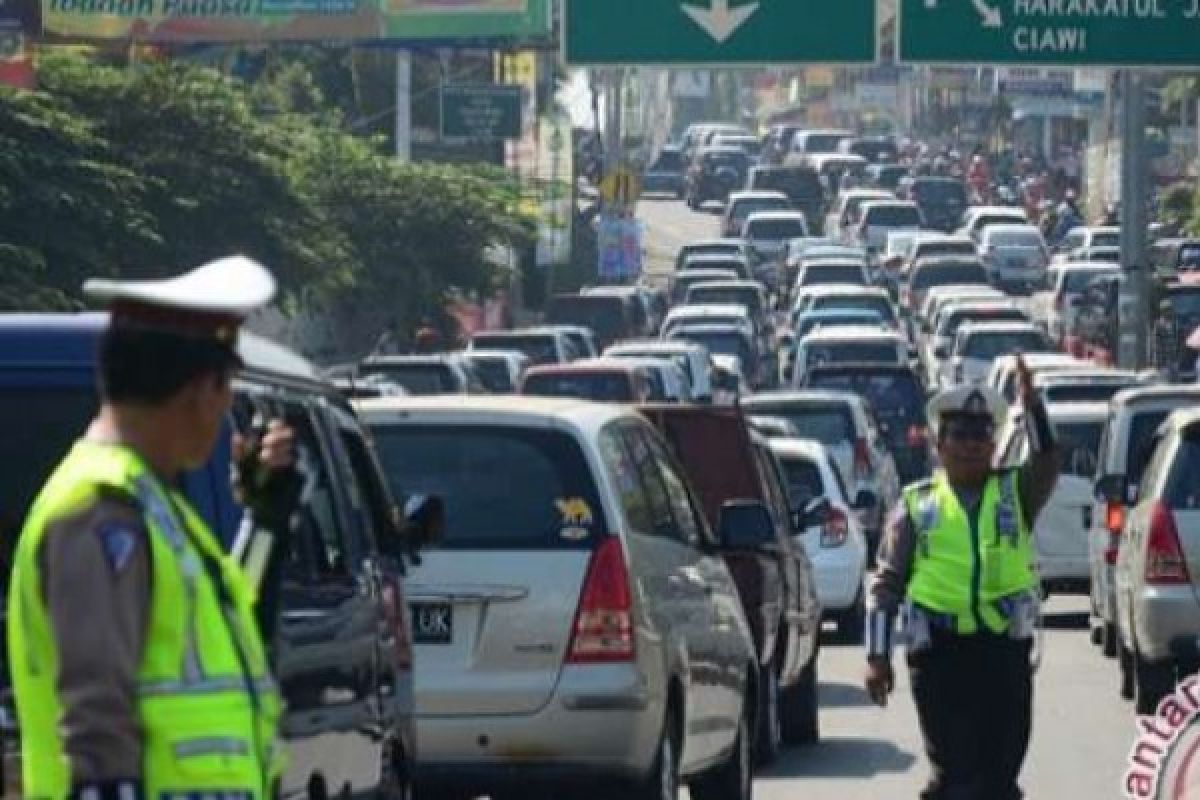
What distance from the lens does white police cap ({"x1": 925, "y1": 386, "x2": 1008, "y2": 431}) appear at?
11.8m

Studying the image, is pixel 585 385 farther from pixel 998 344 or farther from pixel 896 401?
pixel 998 344

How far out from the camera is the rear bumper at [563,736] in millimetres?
13023

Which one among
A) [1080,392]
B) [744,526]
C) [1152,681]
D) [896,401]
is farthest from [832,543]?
[896,401]

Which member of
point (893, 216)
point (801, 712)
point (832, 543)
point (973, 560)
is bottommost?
point (893, 216)

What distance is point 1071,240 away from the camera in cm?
7819

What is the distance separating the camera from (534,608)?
1308cm

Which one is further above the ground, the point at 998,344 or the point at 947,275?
the point at 998,344

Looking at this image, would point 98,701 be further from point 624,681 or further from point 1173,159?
point 1173,159

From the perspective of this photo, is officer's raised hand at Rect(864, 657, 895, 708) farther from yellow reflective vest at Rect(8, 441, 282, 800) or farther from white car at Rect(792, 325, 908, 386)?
white car at Rect(792, 325, 908, 386)

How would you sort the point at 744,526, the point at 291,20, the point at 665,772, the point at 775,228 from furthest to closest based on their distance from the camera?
the point at 775,228 < the point at 291,20 < the point at 744,526 < the point at 665,772

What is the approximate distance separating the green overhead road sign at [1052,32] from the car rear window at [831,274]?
1274 inches

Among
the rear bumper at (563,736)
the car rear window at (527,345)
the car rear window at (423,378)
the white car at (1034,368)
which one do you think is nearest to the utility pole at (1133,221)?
the white car at (1034,368)

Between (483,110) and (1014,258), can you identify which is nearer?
(483,110)

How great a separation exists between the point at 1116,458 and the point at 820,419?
1023cm
